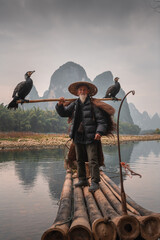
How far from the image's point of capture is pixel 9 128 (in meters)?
46.1

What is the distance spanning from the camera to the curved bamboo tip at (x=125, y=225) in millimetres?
2431

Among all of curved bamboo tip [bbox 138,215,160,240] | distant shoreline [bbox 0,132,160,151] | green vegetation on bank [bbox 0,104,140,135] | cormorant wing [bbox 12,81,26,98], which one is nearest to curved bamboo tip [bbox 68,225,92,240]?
curved bamboo tip [bbox 138,215,160,240]

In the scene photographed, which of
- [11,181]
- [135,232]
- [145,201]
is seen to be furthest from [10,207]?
[135,232]

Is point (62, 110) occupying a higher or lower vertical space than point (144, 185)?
higher

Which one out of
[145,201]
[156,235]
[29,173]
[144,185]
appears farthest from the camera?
[29,173]

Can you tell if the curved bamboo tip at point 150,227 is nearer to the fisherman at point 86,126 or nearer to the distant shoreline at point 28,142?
the fisherman at point 86,126

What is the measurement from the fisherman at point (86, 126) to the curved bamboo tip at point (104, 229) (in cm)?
163

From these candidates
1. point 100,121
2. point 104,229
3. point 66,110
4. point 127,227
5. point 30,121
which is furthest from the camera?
point 30,121

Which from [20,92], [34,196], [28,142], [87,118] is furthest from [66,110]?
[28,142]

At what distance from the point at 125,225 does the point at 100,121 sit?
6.62ft

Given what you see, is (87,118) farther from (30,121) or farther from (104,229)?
(30,121)

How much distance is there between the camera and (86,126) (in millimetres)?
4188

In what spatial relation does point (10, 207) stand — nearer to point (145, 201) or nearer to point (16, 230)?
point (16, 230)

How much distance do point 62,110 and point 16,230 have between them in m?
2.64
